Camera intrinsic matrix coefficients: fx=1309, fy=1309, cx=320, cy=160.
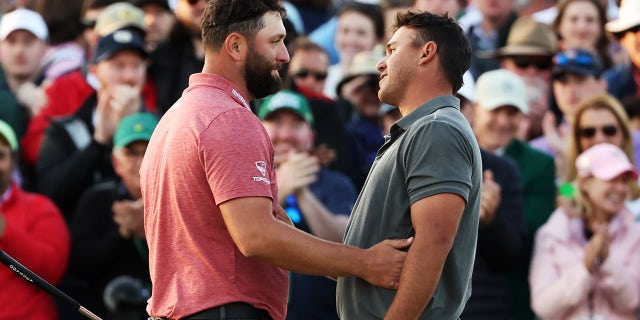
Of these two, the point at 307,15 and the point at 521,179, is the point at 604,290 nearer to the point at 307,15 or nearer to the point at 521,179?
the point at 521,179

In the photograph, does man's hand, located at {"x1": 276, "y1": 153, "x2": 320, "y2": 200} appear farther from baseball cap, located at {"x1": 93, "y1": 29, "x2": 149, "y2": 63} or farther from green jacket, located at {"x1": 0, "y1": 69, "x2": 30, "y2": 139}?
green jacket, located at {"x1": 0, "y1": 69, "x2": 30, "y2": 139}

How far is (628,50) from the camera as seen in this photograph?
404 inches

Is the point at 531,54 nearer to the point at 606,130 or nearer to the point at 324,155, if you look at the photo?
the point at 606,130

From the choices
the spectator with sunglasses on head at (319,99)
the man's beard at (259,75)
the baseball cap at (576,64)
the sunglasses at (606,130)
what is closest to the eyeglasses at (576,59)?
the baseball cap at (576,64)

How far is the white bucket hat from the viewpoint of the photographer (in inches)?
385

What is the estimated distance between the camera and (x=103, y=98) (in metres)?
9.56

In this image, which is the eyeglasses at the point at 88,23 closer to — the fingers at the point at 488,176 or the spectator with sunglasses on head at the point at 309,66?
the spectator with sunglasses on head at the point at 309,66

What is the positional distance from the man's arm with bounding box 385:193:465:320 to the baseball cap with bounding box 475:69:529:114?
437cm

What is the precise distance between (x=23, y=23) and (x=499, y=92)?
3.92m

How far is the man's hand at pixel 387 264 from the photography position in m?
5.36

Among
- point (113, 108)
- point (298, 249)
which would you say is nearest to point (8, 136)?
point (113, 108)

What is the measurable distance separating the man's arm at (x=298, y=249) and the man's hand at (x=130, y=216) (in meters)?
3.40

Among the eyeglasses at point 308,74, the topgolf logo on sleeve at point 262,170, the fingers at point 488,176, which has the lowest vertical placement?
the fingers at point 488,176

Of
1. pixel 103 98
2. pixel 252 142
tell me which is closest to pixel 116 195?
pixel 103 98
